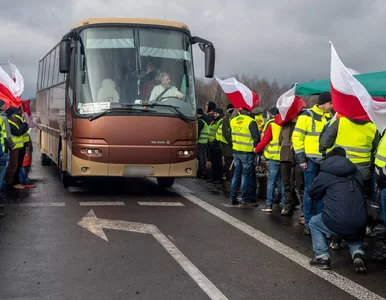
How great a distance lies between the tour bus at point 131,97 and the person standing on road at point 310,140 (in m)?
3.67

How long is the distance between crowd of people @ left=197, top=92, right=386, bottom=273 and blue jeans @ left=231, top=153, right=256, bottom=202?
0.02 m

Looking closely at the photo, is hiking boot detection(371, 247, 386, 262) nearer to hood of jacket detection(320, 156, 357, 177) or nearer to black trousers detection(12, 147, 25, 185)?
hood of jacket detection(320, 156, 357, 177)

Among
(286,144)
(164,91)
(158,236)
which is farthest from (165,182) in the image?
(158,236)

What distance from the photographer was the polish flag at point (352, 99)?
295 inches

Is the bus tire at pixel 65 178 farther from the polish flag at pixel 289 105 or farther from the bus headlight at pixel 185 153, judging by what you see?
the polish flag at pixel 289 105

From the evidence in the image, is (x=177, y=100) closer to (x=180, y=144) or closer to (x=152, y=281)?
(x=180, y=144)

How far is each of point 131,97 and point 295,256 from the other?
5758 millimetres

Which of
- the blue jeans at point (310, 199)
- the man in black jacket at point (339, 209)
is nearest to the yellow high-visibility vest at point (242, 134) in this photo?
the blue jeans at point (310, 199)

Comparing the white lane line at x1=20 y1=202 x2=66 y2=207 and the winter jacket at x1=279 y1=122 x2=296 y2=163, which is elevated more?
the winter jacket at x1=279 y1=122 x2=296 y2=163

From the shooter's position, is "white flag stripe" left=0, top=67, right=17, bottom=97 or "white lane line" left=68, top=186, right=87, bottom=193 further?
"white lane line" left=68, top=186, right=87, bottom=193

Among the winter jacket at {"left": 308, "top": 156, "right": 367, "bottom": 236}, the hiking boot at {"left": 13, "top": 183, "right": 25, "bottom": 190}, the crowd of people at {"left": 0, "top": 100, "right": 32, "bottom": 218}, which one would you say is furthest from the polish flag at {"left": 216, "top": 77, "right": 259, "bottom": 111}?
the winter jacket at {"left": 308, "top": 156, "right": 367, "bottom": 236}

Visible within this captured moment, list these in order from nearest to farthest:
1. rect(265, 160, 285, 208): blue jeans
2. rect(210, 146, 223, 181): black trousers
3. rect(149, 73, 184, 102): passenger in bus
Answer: rect(265, 160, 285, 208): blue jeans, rect(149, 73, 184, 102): passenger in bus, rect(210, 146, 223, 181): black trousers

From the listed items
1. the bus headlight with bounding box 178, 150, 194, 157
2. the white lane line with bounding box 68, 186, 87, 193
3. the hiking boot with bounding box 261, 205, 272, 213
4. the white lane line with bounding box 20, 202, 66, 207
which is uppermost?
the bus headlight with bounding box 178, 150, 194, 157

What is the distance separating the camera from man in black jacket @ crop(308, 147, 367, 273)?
7008 millimetres
